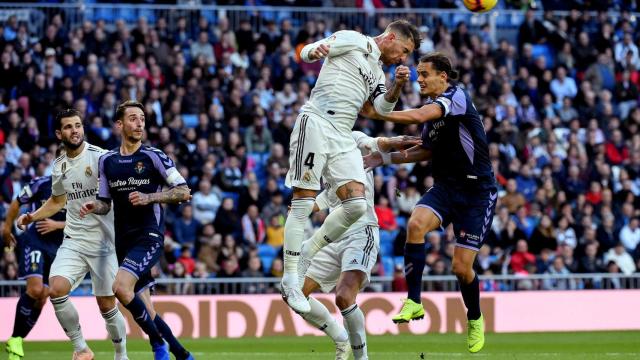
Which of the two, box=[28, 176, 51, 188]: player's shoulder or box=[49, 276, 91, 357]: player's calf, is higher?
box=[28, 176, 51, 188]: player's shoulder

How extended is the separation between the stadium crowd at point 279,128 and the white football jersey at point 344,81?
9.38m

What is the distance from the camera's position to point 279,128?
25.2 meters

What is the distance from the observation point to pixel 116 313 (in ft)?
44.9

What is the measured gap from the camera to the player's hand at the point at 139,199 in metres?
13.1

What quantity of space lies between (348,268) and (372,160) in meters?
1.15

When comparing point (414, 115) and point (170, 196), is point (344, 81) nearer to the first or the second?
point (414, 115)

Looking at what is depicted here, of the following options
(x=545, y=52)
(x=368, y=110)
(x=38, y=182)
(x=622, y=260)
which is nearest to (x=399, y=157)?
(x=368, y=110)

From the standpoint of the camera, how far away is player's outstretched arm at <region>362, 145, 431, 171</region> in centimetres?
1332

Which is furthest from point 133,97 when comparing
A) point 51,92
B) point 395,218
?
point 395,218

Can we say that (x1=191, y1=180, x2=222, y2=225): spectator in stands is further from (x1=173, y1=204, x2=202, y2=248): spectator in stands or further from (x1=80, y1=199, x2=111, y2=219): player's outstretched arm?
(x1=80, y1=199, x2=111, y2=219): player's outstretched arm

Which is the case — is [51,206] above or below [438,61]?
below

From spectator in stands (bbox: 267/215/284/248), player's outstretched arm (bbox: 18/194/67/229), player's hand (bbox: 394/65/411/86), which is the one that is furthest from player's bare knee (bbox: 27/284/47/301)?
spectator in stands (bbox: 267/215/284/248)

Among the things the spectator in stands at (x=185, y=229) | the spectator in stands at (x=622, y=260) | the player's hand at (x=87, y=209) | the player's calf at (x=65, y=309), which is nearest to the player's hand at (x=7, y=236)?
the player's calf at (x=65, y=309)

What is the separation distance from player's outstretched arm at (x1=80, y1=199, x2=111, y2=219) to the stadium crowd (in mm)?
8192
